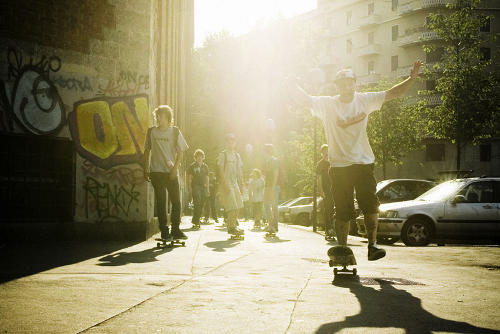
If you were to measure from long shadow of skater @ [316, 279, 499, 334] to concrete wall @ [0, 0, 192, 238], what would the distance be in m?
5.96

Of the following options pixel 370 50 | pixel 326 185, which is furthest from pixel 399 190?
pixel 370 50

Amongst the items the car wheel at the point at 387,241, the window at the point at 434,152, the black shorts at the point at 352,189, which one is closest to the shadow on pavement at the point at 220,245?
the black shorts at the point at 352,189

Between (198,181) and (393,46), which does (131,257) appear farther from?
(393,46)

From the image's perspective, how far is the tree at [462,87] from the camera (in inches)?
916

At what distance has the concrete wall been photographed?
29.7ft

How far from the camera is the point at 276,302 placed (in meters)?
4.03

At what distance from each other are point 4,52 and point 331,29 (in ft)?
194

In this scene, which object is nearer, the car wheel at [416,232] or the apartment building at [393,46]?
the car wheel at [416,232]

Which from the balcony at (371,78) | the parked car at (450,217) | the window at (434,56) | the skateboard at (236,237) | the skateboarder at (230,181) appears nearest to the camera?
the skateboard at (236,237)

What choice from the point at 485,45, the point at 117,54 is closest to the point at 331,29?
the point at 485,45

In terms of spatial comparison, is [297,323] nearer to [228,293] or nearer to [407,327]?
[407,327]

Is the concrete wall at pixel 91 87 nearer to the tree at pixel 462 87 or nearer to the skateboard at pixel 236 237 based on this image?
the skateboard at pixel 236 237

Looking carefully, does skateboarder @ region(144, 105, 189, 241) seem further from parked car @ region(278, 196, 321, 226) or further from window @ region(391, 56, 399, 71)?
window @ region(391, 56, 399, 71)

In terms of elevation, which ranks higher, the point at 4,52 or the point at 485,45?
the point at 485,45
